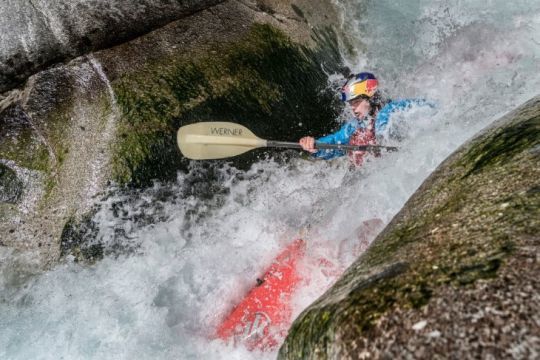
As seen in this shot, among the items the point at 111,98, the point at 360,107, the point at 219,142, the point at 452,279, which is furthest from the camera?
the point at 360,107

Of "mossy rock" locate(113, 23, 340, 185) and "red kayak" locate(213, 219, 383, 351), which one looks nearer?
"red kayak" locate(213, 219, 383, 351)

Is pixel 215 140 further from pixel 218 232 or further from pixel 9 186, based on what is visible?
pixel 9 186

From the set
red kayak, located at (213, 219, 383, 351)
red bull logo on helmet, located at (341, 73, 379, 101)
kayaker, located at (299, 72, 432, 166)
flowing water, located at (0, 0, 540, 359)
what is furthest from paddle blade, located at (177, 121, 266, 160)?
red bull logo on helmet, located at (341, 73, 379, 101)

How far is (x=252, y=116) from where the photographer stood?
16.8 feet

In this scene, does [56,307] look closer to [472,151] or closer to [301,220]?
[301,220]

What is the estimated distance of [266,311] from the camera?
13.2 ft

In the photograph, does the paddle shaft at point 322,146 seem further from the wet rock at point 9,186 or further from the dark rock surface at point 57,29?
the wet rock at point 9,186

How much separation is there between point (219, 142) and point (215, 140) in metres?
0.05

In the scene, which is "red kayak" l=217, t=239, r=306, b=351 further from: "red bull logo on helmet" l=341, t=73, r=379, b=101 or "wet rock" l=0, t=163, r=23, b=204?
"wet rock" l=0, t=163, r=23, b=204

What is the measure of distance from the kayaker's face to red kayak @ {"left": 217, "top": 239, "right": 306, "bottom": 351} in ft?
6.54

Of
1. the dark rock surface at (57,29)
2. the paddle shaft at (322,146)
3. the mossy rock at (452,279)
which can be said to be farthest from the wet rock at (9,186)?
the mossy rock at (452,279)

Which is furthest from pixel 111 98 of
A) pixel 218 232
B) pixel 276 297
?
pixel 276 297

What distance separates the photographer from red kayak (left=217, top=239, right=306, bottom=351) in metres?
3.92

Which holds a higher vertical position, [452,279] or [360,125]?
[452,279]
